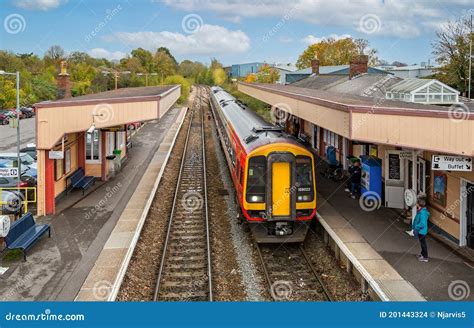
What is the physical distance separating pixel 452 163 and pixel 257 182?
4718 millimetres

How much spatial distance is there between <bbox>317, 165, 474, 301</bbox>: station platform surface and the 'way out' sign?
221 cm

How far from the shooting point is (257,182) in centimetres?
1253

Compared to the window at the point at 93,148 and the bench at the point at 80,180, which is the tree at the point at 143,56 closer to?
the window at the point at 93,148

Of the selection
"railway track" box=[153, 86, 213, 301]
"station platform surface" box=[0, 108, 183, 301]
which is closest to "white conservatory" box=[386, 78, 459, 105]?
"railway track" box=[153, 86, 213, 301]

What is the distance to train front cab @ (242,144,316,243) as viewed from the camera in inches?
487

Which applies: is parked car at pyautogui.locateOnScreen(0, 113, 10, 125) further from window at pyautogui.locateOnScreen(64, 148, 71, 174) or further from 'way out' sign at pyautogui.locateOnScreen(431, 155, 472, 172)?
'way out' sign at pyautogui.locateOnScreen(431, 155, 472, 172)

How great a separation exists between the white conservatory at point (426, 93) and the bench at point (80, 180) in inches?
555

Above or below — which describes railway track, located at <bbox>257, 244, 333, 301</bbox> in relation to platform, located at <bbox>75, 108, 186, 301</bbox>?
below

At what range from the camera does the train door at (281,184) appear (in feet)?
40.5

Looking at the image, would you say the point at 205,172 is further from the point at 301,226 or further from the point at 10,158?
the point at 301,226

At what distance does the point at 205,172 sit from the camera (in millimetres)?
22766

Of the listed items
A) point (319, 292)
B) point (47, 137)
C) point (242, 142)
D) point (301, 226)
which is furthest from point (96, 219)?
point (319, 292)

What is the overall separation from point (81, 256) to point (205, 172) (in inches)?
456

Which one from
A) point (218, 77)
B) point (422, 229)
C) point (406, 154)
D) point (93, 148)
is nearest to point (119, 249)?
point (422, 229)
